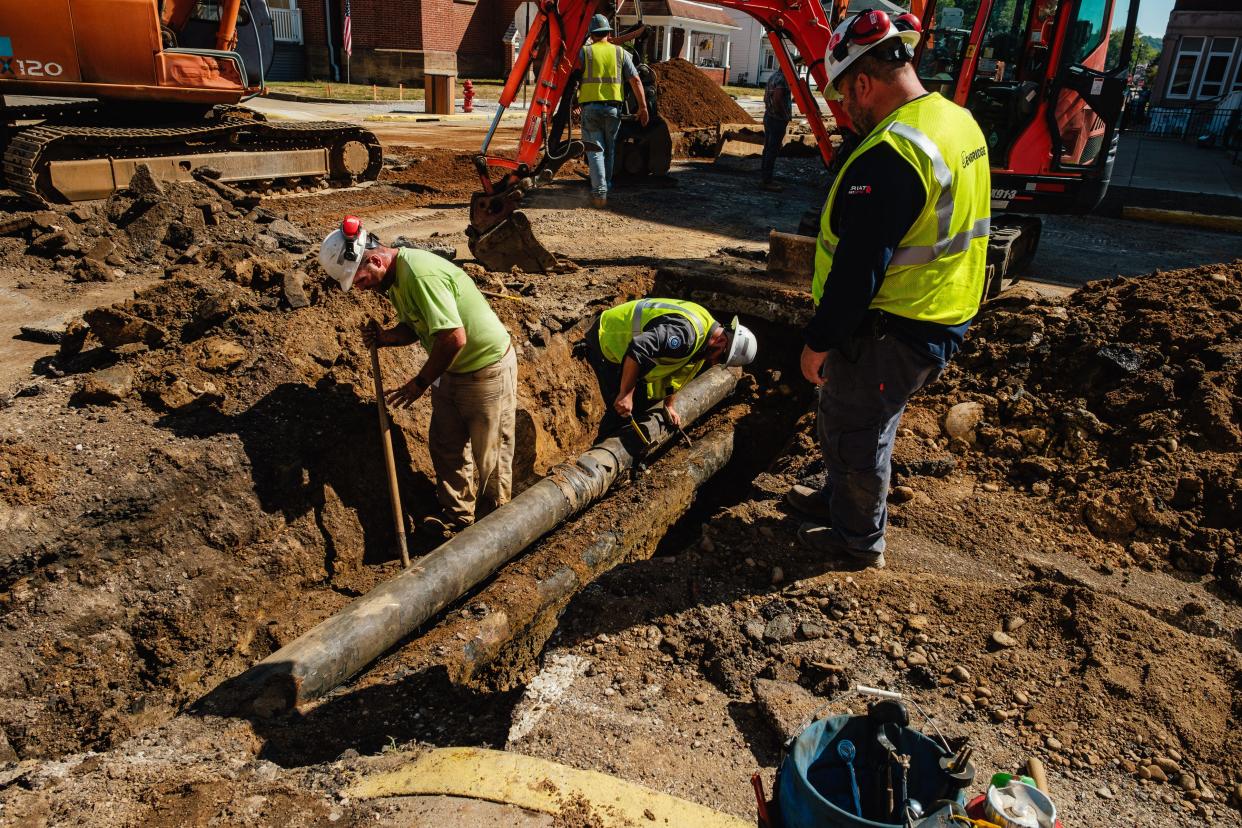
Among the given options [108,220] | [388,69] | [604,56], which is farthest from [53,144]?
[388,69]

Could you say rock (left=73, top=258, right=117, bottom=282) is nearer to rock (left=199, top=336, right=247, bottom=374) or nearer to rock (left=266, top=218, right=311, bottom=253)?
rock (left=266, top=218, right=311, bottom=253)

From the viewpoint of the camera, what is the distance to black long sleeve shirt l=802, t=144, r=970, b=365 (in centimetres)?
320

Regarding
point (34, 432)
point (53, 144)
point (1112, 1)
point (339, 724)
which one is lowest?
point (339, 724)

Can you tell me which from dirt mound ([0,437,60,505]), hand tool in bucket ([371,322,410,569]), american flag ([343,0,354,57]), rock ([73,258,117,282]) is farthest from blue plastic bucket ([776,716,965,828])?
american flag ([343,0,354,57])

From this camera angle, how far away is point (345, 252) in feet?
14.6

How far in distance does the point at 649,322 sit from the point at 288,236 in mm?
4607

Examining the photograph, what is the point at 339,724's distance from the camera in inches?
142

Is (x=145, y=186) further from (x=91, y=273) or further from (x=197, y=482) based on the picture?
(x=197, y=482)

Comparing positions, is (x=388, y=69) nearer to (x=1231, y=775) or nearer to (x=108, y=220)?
(x=108, y=220)

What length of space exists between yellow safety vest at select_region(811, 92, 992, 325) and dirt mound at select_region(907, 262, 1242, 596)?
6.69 ft

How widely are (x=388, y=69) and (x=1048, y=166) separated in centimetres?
2328

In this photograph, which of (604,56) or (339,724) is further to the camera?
(604,56)

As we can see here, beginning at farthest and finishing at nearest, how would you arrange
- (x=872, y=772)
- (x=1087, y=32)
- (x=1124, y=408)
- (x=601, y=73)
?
(x=601, y=73) → (x=1087, y=32) → (x=1124, y=408) → (x=872, y=772)

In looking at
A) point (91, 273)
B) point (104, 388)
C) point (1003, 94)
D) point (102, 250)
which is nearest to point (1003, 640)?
point (104, 388)
